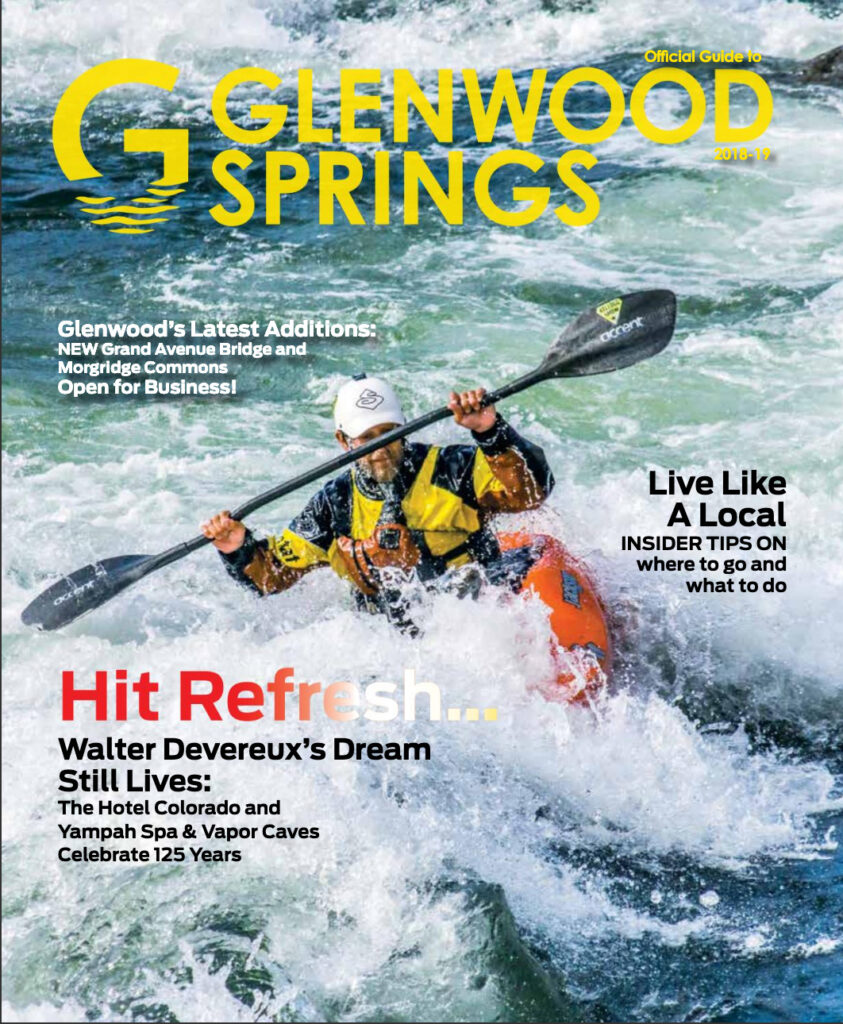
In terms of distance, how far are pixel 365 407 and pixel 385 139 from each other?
20.4 feet

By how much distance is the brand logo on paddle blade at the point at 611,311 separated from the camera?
5.32 m

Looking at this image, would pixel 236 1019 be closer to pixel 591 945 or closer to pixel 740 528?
pixel 591 945

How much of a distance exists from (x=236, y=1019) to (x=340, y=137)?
8700mm

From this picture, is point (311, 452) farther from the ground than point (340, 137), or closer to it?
closer to it

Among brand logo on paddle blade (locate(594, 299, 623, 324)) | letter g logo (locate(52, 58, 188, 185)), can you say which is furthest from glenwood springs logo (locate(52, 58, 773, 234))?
brand logo on paddle blade (locate(594, 299, 623, 324))

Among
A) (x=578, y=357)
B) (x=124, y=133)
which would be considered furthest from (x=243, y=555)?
(x=124, y=133)

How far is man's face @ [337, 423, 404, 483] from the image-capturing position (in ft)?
16.2

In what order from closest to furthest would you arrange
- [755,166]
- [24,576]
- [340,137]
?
[24,576]
[755,166]
[340,137]

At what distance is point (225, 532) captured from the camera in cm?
504

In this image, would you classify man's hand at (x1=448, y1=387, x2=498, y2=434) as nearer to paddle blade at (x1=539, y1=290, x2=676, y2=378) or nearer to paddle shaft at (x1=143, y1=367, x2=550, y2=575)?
paddle shaft at (x1=143, y1=367, x2=550, y2=575)

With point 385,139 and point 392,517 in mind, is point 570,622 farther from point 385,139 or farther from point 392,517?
point 385,139

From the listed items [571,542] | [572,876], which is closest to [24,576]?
[571,542]

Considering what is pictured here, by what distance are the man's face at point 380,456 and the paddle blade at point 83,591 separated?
895 millimetres

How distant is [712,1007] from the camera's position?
11.9 feet
